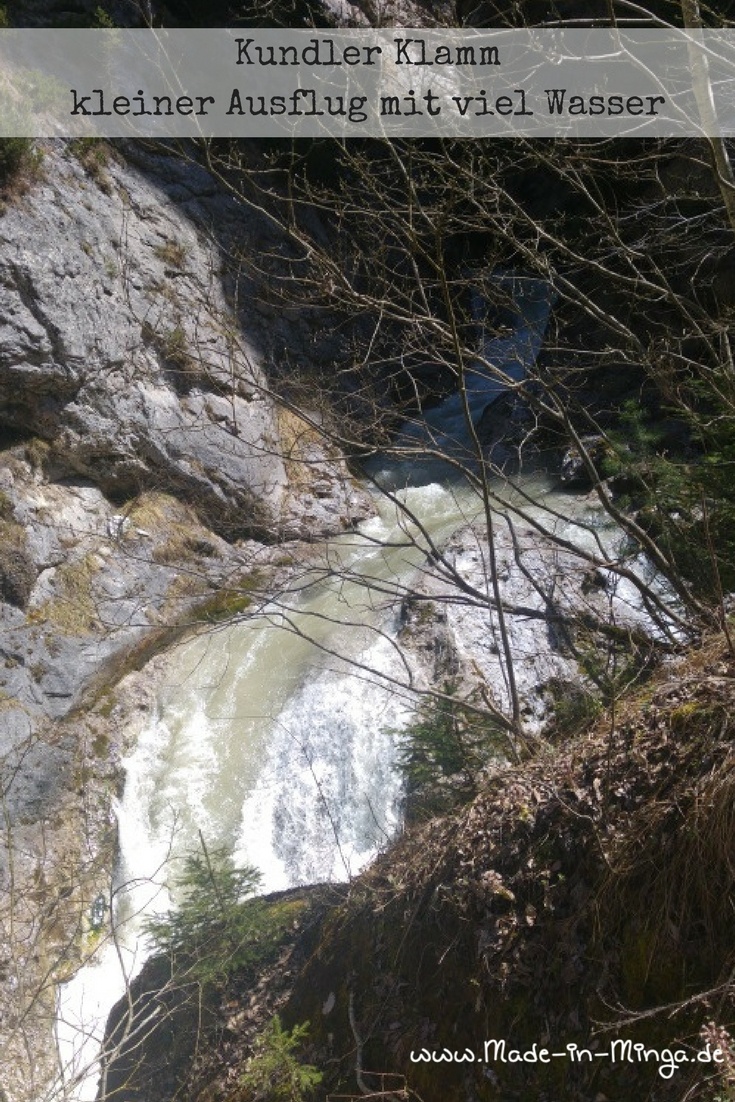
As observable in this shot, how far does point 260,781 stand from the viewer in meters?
8.55

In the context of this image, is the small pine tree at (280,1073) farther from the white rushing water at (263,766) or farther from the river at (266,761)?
the white rushing water at (263,766)

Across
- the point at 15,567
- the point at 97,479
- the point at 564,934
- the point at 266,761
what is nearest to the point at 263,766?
the point at 266,761

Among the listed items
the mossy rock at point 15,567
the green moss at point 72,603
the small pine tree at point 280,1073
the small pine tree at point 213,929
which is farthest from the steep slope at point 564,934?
the mossy rock at point 15,567

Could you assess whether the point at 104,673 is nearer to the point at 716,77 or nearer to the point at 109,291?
the point at 109,291

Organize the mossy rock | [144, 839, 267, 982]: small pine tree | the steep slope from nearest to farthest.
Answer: the steep slope → [144, 839, 267, 982]: small pine tree → the mossy rock

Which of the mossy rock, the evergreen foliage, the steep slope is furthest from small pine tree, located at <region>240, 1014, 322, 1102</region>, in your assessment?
the mossy rock

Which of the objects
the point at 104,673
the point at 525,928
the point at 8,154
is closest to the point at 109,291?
the point at 8,154

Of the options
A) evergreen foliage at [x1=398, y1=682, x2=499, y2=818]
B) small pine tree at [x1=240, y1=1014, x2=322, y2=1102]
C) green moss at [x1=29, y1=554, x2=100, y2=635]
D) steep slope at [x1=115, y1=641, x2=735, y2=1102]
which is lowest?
small pine tree at [x1=240, y1=1014, x2=322, y2=1102]

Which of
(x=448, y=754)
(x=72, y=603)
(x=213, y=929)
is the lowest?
(x=213, y=929)

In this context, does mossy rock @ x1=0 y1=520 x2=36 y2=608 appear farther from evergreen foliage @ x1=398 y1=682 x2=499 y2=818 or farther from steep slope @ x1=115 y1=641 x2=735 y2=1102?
steep slope @ x1=115 y1=641 x2=735 y2=1102

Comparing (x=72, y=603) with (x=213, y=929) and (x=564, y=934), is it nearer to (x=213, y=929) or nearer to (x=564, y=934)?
(x=213, y=929)

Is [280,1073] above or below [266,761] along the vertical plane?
below

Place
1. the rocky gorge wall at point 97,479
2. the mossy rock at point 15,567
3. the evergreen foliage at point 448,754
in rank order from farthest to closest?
the mossy rock at point 15,567 → the rocky gorge wall at point 97,479 → the evergreen foliage at point 448,754

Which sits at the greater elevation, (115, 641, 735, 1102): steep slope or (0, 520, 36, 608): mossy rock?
(0, 520, 36, 608): mossy rock
